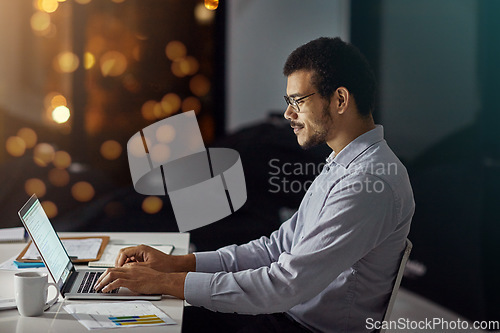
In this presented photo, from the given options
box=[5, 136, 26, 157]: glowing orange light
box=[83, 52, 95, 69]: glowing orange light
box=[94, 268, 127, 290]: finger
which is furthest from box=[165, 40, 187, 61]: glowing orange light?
box=[94, 268, 127, 290]: finger

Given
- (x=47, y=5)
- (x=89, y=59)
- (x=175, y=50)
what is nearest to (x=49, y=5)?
(x=47, y=5)

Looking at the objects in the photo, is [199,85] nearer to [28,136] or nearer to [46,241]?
[28,136]

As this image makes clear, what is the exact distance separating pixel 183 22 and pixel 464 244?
1.88m

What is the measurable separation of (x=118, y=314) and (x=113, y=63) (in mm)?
2150

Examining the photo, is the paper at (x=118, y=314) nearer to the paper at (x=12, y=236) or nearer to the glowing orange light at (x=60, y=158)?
the paper at (x=12, y=236)

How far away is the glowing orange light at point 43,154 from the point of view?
3.00m

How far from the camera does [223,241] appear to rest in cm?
259

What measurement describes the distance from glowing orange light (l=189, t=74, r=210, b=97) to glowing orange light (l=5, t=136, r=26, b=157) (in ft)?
3.24

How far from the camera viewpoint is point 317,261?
1153 millimetres

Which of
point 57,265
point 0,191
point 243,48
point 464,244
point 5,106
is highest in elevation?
point 243,48

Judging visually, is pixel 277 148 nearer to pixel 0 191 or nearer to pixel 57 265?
pixel 0 191

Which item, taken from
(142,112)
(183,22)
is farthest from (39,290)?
(183,22)

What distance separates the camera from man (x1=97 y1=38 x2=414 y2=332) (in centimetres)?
116

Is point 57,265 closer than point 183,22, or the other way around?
point 57,265
